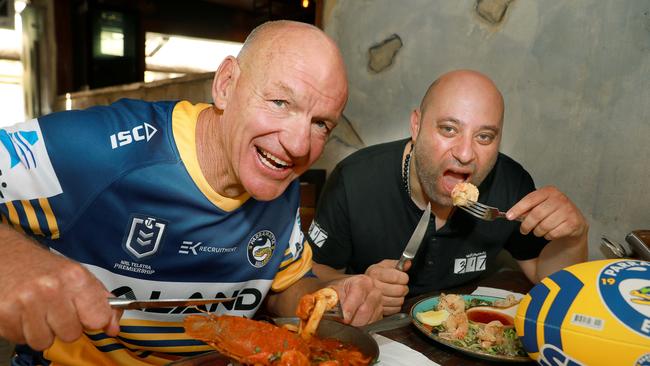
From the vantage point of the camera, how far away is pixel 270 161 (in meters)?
1.54

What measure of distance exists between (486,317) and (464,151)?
32.6 inches

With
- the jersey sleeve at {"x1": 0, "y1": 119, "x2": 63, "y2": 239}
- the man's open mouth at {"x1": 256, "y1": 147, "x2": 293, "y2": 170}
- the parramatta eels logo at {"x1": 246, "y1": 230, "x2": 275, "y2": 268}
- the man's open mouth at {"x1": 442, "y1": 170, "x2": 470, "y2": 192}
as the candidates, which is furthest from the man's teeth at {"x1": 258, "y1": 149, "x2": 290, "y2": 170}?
the man's open mouth at {"x1": 442, "y1": 170, "x2": 470, "y2": 192}

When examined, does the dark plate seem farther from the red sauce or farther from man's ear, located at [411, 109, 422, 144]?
man's ear, located at [411, 109, 422, 144]

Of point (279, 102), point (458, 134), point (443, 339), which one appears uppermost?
point (279, 102)

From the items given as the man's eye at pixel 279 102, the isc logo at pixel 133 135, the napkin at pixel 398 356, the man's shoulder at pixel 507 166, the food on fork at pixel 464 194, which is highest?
the man's eye at pixel 279 102

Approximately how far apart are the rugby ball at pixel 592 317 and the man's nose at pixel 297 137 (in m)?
0.78

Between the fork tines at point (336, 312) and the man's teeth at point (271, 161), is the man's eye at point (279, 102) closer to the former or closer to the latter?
the man's teeth at point (271, 161)

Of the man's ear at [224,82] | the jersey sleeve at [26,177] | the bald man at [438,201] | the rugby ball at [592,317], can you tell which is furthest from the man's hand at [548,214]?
the jersey sleeve at [26,177]

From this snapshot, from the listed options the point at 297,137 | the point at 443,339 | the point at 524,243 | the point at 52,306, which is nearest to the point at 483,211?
the point at 443,339

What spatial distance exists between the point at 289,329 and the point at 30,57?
15.5 metres

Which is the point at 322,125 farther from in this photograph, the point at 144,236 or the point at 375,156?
the point at 375,156

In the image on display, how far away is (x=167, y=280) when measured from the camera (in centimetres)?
168

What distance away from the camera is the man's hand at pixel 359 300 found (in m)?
1.54

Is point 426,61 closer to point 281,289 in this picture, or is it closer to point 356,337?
point 281,289
